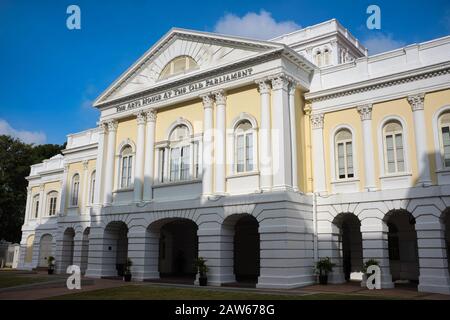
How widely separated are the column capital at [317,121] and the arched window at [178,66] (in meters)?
6.85

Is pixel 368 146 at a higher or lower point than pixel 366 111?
lower

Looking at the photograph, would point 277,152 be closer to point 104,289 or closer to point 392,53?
point 392,53

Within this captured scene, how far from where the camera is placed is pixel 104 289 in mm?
19438

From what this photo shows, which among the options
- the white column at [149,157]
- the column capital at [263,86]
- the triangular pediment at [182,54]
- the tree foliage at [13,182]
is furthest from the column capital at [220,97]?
the tree foliage at [13,182]

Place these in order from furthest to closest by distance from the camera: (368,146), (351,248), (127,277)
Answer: (127,277) < (351,248) < (368,146)

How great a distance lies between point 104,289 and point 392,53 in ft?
54.1

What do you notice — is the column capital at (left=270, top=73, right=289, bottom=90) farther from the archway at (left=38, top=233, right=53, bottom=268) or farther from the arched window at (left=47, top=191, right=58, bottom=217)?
the archway at (left=38, top=233, right=53, bottom=268)

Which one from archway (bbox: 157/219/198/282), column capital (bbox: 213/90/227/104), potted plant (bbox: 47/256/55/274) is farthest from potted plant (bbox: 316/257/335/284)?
potted plant (bbox: 47/256/55/274)

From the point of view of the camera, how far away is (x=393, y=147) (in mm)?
20828

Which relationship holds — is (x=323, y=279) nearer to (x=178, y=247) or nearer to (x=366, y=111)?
(x=366, y=111)

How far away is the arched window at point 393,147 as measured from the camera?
20.5m

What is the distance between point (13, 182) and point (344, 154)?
3797cm

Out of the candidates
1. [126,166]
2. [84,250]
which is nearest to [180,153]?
[126,166]
